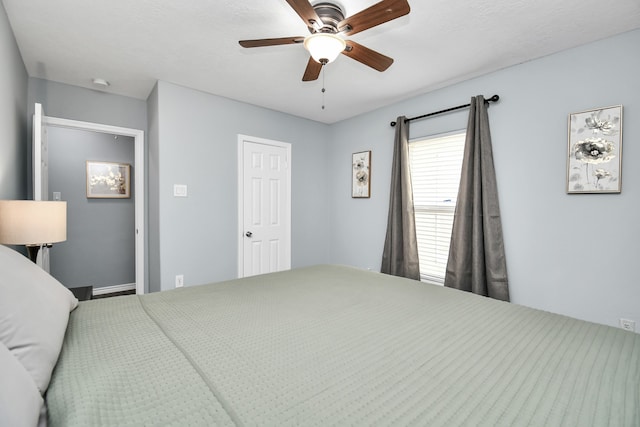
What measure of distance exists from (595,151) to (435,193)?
1.33 m

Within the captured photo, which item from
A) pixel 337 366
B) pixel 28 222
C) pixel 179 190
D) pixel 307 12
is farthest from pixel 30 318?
pixel 179 190

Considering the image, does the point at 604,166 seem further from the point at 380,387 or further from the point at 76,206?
the point at 76,206

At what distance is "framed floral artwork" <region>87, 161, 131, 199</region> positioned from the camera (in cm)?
399

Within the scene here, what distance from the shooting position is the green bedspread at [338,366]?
2.39 ft

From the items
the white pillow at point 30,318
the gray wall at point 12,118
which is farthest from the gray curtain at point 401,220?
the gray wall at point 12,118

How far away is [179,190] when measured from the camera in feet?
10.2

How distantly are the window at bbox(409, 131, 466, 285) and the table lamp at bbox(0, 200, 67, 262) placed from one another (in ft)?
10.6

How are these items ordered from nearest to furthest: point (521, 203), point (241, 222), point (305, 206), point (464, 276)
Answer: point (521, 203), point (464, 276), point (241, 222), point (305, 206)

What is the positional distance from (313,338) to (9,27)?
295 centimetres

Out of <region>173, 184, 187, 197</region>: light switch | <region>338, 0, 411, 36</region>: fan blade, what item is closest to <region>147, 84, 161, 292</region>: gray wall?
<region>173, 184, 187, 197</region>: light switch

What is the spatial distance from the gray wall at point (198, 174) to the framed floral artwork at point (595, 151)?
3058 millimetres

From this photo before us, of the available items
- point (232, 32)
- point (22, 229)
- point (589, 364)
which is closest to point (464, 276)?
point (589, 364)

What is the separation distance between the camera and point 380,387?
0.85 meters

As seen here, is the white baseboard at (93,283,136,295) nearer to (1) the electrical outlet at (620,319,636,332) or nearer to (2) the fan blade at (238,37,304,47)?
(2) the fan blade at (238,37,304,47)
